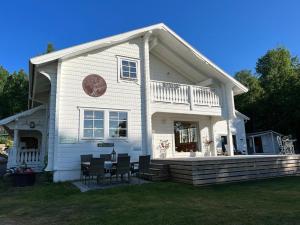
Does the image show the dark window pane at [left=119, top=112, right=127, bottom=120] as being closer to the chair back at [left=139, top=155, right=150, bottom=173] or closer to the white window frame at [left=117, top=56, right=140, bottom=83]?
the white window frame at [left=117, top=56, right=140, bottom=83]

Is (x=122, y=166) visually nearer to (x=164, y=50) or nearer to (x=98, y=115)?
(x=98, y=115)

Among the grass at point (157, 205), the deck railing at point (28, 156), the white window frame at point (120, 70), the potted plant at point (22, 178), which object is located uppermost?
the white window frame at point (120, 70)

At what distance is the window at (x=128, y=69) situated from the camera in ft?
36.9

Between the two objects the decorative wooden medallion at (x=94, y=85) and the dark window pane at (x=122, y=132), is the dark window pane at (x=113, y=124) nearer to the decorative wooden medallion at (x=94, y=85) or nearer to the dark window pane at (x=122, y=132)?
the dark window pane at (x=122, y=132)

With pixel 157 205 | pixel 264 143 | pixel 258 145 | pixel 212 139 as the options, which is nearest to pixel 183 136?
pixel 212 139

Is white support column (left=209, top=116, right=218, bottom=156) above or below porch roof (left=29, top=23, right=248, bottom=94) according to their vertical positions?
below

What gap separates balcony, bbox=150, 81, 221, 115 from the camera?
39.0 ft

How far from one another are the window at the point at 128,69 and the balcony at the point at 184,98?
3.26ft

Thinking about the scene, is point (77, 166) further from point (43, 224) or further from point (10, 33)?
point (10, 33)

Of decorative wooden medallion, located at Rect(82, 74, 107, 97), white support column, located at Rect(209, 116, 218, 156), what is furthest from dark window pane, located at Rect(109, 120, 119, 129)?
white support column, located at Rect(209, 116, 218, 156)

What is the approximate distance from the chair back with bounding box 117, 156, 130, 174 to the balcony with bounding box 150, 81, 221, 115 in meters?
4.11

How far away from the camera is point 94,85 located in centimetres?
1045

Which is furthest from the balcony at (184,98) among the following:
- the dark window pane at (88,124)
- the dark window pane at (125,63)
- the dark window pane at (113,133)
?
the dark window pane at (88,124)

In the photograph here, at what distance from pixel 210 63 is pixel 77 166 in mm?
8468
